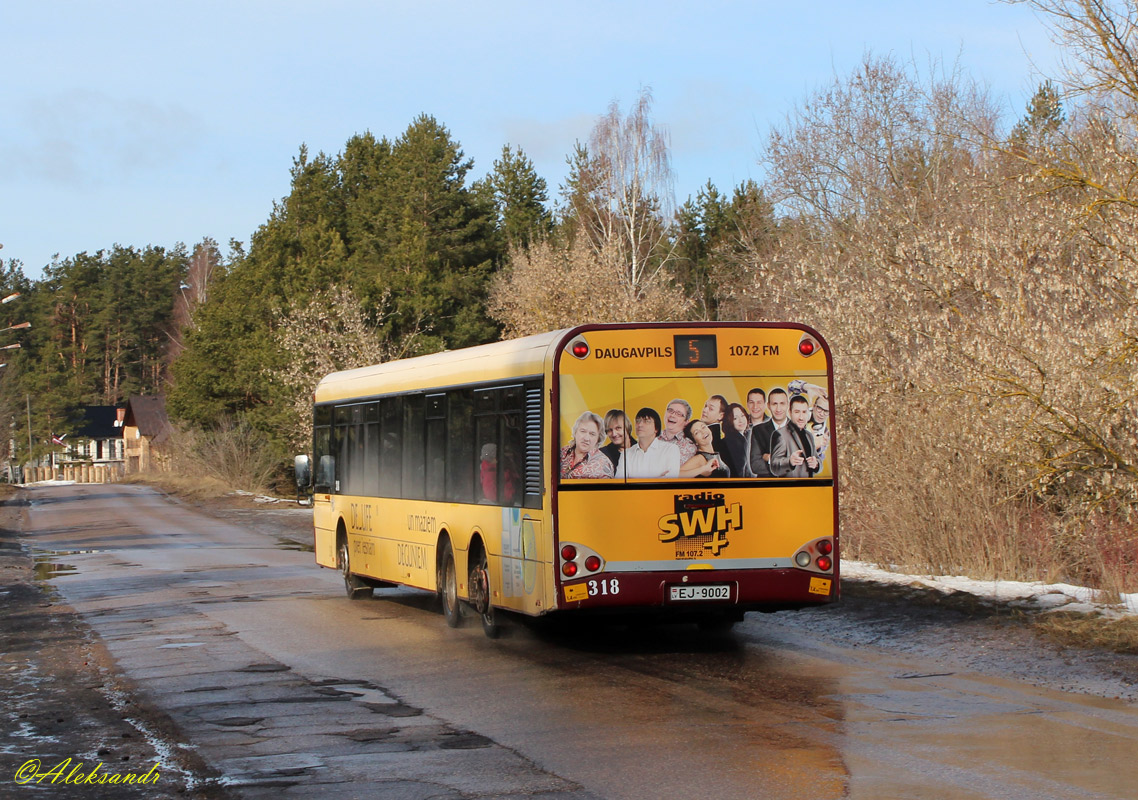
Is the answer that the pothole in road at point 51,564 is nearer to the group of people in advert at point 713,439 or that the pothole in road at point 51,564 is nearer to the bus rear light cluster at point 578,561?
the bus rear light cluster at point 578,561

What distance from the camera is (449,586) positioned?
47.1 ft

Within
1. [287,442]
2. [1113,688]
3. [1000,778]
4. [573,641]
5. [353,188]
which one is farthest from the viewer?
[353,188]

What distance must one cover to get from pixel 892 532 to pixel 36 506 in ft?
154

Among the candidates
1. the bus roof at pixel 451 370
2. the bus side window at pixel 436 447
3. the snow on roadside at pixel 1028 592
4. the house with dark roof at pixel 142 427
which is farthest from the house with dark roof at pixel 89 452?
the snow on roadside at pixel 1028 592

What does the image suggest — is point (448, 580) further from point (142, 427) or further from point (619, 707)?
point (142, 427)

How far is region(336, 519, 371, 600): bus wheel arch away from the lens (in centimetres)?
1806

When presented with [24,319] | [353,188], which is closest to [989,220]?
[353,188]

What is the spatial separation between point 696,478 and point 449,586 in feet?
12.6

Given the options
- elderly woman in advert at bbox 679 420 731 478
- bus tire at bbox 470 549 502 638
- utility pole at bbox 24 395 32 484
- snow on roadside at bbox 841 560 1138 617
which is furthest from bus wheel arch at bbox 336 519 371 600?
utility pole at bbox 24 395 32 484

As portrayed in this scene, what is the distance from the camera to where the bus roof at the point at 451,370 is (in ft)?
39.4

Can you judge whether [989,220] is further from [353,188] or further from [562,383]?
[353,188]

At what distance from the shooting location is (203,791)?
713 cm

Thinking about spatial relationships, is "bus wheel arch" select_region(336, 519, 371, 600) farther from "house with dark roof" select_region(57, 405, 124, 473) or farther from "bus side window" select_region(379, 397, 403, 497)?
"house with dark roof" select_region(57, 405, 124, 473)

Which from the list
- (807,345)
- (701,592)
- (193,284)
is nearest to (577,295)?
(807,345)
